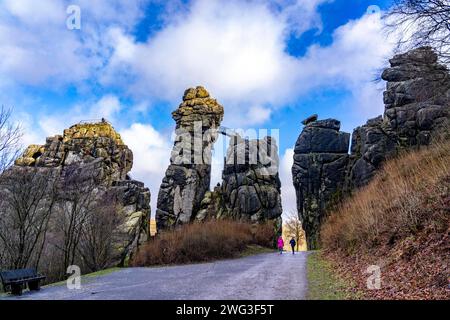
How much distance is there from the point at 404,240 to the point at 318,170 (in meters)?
27.0

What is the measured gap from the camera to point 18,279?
11375 mm

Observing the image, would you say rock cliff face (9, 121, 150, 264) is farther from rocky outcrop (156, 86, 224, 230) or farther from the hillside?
the hillside

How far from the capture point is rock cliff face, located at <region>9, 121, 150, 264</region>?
110 ft

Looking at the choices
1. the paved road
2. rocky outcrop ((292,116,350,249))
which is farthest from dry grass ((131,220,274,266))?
rocky outcrop ((292,116,350,249))

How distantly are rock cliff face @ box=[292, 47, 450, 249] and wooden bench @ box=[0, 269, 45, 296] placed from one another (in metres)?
17.0

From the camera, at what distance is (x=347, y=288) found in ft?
29.2

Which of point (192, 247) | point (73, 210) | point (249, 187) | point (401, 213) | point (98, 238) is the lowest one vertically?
point (192, 247)

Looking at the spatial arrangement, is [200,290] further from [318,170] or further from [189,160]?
[189,160]

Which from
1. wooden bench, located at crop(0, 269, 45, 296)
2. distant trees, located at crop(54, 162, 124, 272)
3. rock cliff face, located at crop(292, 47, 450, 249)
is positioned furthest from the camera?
rock cliff face, located at crop(292, 47, 450, 249)

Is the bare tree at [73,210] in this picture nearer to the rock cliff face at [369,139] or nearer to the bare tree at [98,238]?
the bare tree at [98,238]

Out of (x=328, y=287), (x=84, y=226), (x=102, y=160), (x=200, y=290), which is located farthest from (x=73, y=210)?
(x=102, y=160)

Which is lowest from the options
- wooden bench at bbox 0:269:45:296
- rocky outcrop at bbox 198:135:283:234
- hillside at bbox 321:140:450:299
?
wooden bench at bbox 0:269:45:296

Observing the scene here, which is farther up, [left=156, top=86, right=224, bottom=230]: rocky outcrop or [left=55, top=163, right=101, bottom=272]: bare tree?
[left=156, top=86, right=224, bottom=230]: rocky outcrop

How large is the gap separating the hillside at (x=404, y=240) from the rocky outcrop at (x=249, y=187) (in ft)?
73.8
